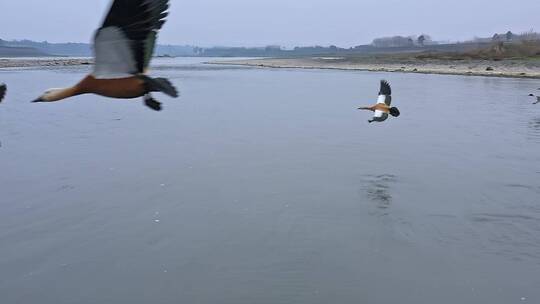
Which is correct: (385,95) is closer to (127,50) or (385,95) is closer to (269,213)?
(269,213)

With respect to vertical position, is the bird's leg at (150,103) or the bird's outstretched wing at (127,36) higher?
the bird's outstretched wing at (127,36)

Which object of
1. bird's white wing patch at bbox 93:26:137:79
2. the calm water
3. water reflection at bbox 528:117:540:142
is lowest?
the calm water

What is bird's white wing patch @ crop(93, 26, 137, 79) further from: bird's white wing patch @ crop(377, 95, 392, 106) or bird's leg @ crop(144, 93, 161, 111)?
bird's white wing patch @ crop(377, 95, 392, 106)

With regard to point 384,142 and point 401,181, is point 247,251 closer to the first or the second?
point 401,181

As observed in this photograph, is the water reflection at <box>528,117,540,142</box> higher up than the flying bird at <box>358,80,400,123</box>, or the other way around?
the flying bird at <box>358,80,400,123</box>

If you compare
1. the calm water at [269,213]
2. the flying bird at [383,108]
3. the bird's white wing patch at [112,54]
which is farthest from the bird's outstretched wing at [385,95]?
the bird's white wing patch at [112,54]

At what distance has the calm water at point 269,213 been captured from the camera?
31.5 ft

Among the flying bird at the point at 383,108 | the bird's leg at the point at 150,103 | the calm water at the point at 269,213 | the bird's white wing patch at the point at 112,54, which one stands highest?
the bird's white wing patch at the point at 112,54

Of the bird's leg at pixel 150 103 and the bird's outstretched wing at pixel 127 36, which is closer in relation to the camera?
the bird's outstretched wing at pixel 127 36

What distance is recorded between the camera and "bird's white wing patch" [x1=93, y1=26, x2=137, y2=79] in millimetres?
5570

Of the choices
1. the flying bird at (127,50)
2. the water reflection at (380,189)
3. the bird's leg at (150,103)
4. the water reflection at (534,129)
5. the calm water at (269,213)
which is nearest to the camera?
the flying bird at (127,50)

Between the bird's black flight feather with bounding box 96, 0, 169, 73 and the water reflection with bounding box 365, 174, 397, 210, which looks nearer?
the bird's black flight feather with bounding box 96, 0, 169, 73

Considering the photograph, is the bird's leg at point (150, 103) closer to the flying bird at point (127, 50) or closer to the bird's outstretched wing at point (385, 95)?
the flying bird at point (127, 50)

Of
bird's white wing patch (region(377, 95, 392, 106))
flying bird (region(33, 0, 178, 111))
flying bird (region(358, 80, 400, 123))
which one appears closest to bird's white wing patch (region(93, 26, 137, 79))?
flying bird (region(33, 0, 178, 111))
